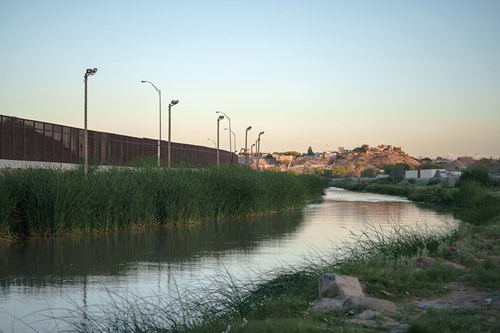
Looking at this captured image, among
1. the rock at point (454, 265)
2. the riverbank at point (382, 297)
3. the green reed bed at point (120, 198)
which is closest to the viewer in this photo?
the riverbank at point (382, 297)

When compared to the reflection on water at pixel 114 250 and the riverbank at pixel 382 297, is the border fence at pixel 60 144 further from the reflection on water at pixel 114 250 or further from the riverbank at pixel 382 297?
the riverbank at pixel 382 297

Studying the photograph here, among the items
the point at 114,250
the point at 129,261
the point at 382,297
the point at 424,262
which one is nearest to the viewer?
the point at 382,297

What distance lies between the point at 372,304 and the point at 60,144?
162 ft

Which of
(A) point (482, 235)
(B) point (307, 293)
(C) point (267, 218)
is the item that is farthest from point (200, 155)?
(B) point (307, 293)

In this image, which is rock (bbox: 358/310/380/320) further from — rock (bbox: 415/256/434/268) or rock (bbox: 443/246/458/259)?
rock (bbox: 443/246/458/259)

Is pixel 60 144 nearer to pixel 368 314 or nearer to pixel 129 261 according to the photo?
pixel 129 261

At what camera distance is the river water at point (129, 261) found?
51.5 feet

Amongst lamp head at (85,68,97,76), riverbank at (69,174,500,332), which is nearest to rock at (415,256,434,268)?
riverbank at (69,174,500,332)

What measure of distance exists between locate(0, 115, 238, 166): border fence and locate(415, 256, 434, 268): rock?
97.7 ft

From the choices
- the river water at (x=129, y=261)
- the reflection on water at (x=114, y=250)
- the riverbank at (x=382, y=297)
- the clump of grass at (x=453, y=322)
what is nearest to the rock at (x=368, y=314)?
the riverbank at (x=382, y=297)

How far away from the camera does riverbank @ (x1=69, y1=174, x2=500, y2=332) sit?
956cm

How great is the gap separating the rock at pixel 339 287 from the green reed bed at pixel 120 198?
→ 17.2 metres

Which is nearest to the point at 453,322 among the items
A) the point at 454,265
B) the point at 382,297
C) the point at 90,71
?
the point at 382,297

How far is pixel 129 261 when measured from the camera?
73.9 ft
